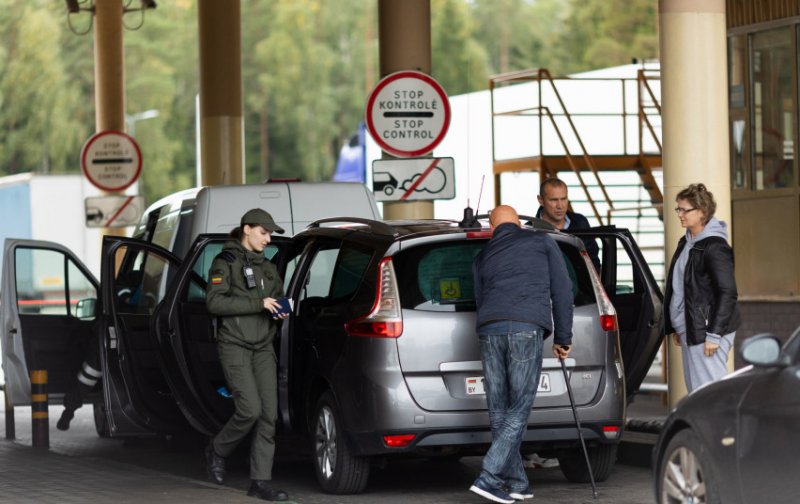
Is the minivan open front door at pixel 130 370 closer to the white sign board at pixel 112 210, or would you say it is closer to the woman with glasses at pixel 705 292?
the woman with glasses at pixel 705 292

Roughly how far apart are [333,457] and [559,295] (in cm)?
189

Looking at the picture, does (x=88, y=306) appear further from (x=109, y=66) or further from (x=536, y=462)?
(x=109, y=66)

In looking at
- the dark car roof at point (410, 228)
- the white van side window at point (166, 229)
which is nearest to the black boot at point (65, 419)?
the white van side window at point (166, 229)

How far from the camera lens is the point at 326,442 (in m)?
10.3

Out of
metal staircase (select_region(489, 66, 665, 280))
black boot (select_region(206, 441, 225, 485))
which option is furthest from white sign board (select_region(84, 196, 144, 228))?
black boot (select_region(206, 441, 225, 485))

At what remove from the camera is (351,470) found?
1013cm

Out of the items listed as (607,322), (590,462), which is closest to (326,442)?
(590,462)

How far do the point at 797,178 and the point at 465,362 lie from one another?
8238mm

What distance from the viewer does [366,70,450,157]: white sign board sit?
14352 mm

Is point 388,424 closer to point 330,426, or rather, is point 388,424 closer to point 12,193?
point 330,426

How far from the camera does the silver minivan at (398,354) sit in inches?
380

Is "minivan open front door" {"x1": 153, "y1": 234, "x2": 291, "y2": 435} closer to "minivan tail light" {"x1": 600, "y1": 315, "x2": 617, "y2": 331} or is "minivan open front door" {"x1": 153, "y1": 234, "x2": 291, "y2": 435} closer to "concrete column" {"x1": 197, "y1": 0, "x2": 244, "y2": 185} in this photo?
"minivan tail light" {"x1": 600, "y1": 315, "x2": 617, "y2": 331}

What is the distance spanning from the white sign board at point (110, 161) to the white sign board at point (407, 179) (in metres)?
9.48

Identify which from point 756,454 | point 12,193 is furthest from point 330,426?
point 12,193
